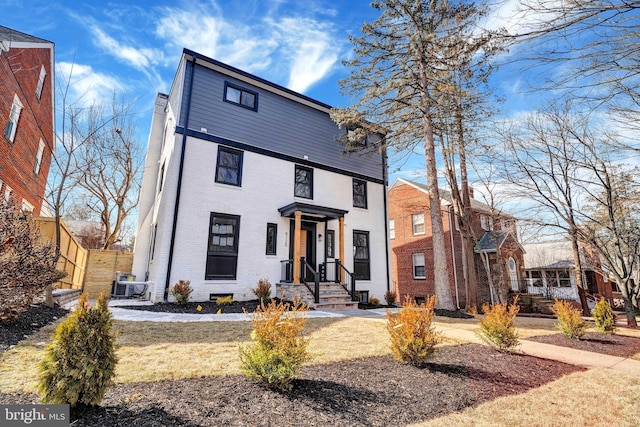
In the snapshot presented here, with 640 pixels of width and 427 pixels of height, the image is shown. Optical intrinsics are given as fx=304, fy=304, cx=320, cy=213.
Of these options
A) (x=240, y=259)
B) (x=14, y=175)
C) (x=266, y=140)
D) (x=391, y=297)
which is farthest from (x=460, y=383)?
(x=14, y=175)

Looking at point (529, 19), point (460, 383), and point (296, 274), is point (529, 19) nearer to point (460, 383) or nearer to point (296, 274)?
point (460, 383)

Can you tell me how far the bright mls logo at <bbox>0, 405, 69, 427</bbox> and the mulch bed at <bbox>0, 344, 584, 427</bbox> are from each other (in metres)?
0.10

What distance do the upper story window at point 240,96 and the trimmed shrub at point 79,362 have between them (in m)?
10.7

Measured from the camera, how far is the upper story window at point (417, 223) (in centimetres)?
2039

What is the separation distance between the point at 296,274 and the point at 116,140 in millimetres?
12258

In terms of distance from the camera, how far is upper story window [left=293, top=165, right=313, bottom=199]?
42.5ft

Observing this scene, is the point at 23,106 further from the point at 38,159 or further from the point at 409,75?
the point at 409,75

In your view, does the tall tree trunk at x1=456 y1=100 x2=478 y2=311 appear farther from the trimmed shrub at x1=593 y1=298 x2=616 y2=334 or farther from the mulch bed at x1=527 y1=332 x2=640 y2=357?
the mulch bed at x1=527 y1=332 x2=640 y2=357

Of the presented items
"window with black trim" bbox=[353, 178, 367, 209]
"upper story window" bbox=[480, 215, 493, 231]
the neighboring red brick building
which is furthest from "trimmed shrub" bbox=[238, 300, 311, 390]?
"upper story window" bbox=[480, 215, 493, 231]

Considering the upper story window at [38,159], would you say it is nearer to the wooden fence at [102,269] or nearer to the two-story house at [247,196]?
the two-story house at [247,196]

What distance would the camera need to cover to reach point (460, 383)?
3561 millimetres

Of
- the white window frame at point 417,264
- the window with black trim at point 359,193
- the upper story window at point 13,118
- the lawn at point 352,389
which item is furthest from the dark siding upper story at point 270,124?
the lawn at point 352,389

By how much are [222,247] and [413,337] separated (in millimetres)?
8053

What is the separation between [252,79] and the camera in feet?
40.5
